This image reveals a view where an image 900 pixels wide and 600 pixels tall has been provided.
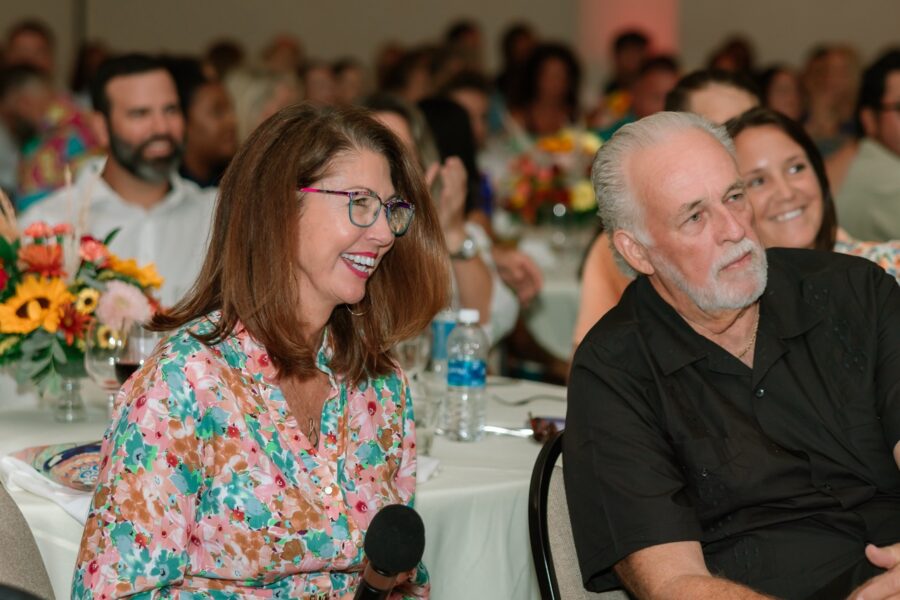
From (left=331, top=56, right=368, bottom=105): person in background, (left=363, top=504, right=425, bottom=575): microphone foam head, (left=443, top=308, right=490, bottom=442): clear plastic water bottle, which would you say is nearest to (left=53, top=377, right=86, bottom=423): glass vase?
(left=443, top=308, right=490, bottom=442): clear plastic water bottle

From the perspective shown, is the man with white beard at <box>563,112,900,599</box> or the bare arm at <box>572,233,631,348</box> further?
the bare arm at <box>572,233,631,348</box>

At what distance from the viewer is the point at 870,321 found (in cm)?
240

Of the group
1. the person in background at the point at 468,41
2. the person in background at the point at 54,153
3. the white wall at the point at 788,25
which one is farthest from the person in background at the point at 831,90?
the person in background at the point at 54,153

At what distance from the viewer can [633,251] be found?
8.08ft

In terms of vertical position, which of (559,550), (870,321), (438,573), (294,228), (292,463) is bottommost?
(438,573)

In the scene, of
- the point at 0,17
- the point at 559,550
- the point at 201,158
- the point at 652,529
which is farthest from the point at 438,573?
the point at 0,17

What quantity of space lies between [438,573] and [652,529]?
0.64 meters

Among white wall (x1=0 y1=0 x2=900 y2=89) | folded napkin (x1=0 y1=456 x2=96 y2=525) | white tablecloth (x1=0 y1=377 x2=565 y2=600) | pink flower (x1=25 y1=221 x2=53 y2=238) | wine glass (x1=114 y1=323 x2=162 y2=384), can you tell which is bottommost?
white tablecloth (x1=0 y1=377 x2=565 y2=600)

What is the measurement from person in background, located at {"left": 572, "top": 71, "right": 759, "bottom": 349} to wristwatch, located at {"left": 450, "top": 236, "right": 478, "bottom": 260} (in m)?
0.58

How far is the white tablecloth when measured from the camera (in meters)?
2.36

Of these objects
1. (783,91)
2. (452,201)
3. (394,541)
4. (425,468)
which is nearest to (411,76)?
(783,91)

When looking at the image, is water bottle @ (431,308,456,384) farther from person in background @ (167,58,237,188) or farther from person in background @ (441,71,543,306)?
person in background @ (167,58,237,188)

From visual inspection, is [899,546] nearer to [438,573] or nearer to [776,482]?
[776,482]

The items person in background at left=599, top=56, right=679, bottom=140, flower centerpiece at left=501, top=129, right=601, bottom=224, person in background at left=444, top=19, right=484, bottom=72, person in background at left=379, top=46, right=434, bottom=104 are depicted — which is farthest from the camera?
person in background at left=444, top=19, right=484, bottom=72
